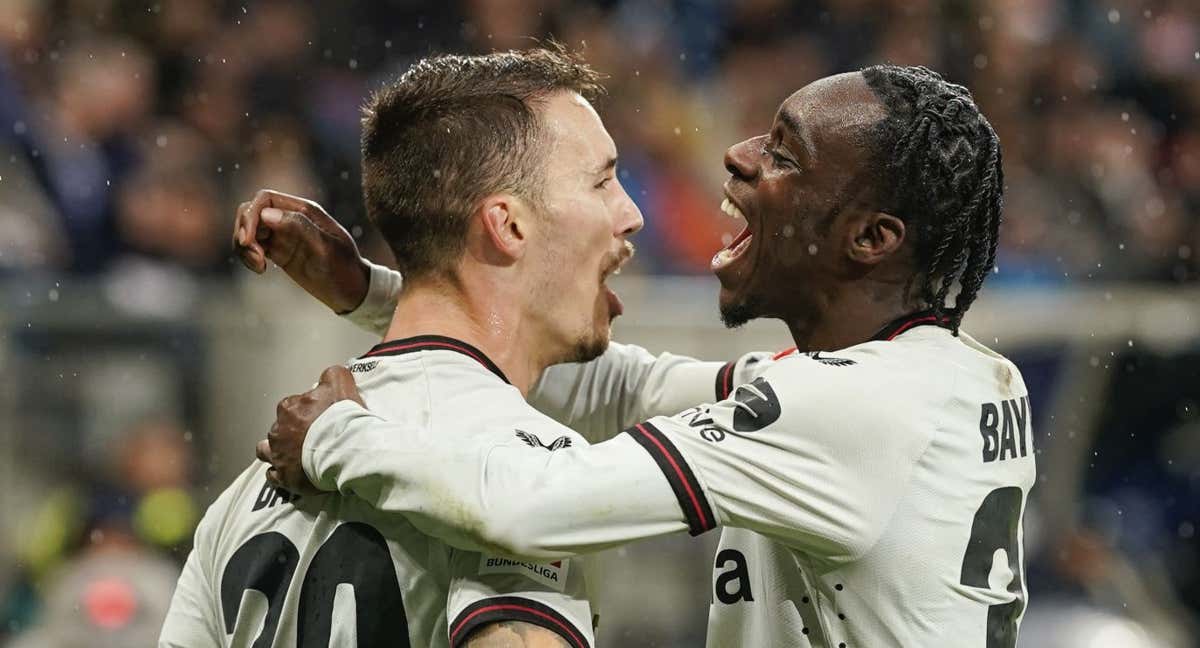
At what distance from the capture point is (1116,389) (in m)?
6.17

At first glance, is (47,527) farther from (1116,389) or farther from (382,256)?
(1116,389)

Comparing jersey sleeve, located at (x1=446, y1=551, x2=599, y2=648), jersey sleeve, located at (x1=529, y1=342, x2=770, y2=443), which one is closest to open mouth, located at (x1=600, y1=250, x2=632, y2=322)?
jersey sleeve, located at (x1=529, y1=342, x2=770, y2=443)

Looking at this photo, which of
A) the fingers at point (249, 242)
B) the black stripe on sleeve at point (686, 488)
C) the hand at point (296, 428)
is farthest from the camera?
the fingers at point (249, 242)

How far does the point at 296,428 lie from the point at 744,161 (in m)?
1.04

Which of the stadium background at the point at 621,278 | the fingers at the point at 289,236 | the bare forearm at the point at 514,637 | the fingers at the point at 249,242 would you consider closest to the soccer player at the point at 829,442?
the bare forearm at the point at 514,637

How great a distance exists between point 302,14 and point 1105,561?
14.6ft

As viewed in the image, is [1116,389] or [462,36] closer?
[1116,389]

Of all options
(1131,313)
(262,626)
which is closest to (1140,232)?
(1131,313)

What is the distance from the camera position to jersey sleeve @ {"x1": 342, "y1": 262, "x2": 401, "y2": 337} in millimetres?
3301

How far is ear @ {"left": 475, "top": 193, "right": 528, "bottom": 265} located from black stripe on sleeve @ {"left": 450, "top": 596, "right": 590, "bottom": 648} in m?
0.69

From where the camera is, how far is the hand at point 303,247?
3.04m

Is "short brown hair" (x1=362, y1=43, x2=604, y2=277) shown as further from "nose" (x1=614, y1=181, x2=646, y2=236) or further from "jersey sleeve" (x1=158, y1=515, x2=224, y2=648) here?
"jersey sleeve" (x1=158, y1=515, x2=224, y2=648)

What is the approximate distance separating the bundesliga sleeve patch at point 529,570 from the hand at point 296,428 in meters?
0.36

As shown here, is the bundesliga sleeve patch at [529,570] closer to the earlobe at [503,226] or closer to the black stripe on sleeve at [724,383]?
the earlobe at [503,226]
